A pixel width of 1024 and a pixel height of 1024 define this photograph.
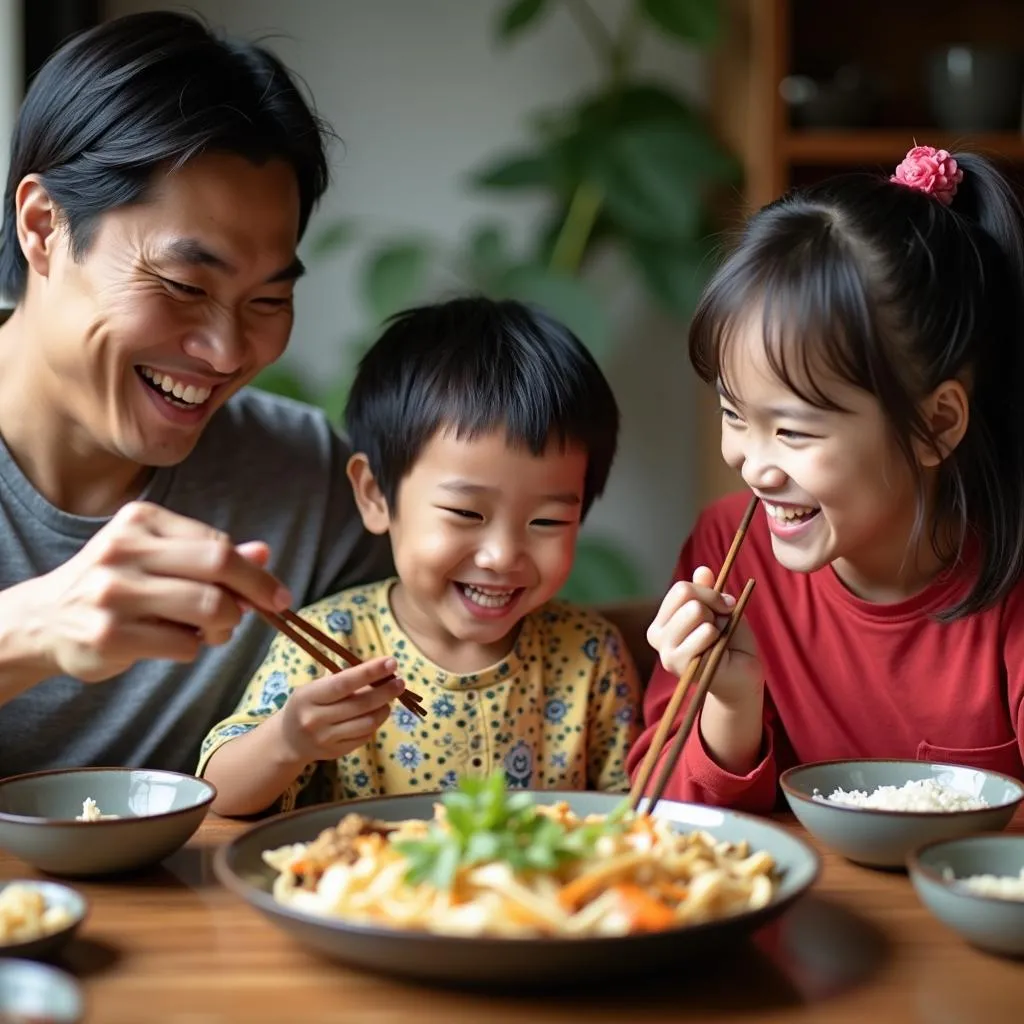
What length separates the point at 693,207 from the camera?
297 cm

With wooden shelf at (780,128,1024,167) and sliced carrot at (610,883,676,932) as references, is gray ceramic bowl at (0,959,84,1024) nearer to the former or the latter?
sliced carrot at (610,883,676,932)

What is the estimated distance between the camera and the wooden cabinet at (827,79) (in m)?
2.97

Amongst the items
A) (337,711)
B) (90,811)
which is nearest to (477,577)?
(337,711)

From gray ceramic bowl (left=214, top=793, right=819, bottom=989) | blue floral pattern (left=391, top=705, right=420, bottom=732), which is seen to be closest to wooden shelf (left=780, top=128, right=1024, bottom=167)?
blue floral pattern (left=391, top=705, right=420, bottom=732)

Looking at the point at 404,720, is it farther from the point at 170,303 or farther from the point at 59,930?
the point at 59,930

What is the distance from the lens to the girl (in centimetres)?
145

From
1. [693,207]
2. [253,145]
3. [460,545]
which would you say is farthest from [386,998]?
[693,207]

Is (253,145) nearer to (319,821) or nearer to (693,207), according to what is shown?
(319,821)

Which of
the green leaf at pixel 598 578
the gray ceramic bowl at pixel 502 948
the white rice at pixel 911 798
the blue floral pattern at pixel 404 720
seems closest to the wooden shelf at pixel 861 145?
the green leaf at pixel 598 578

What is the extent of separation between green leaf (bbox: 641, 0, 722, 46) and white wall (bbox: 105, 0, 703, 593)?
0.32 metres

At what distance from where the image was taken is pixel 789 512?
1.50 m

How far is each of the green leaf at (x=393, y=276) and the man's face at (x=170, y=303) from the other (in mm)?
1322

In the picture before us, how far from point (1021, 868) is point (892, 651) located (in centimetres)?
52

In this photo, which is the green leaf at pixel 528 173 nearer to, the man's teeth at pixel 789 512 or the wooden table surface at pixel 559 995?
the man's teeth at pixel 789 512
